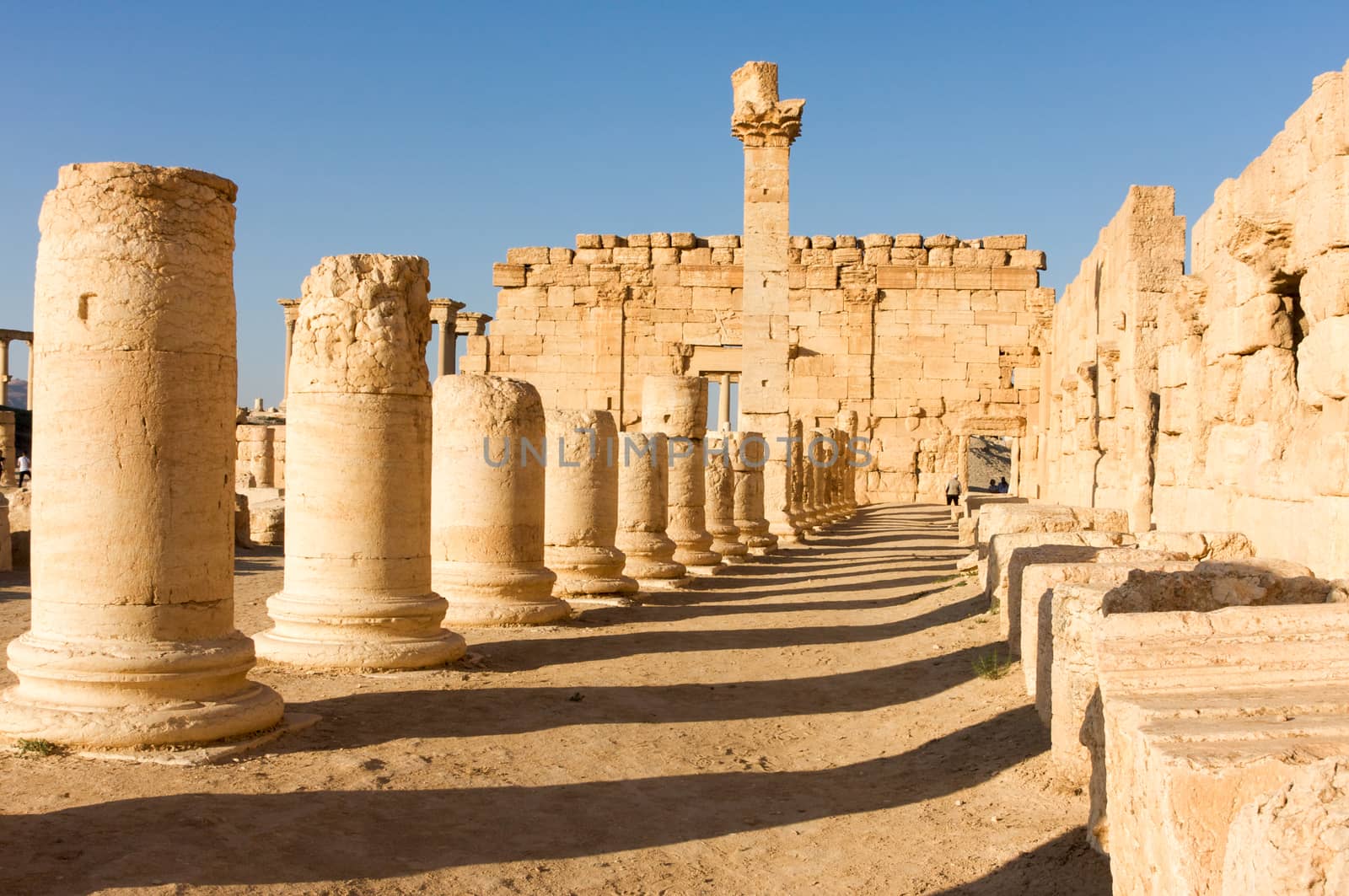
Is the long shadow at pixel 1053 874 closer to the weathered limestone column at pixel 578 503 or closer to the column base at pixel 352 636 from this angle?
the column base at pixel 352 636

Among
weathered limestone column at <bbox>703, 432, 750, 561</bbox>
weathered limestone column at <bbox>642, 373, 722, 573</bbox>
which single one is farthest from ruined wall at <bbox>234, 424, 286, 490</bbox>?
weathered limestone column at <bbox>642, 373, 722, 573</bbox>

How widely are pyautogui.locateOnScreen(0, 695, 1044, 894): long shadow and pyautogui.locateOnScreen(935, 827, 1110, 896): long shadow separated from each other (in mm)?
956

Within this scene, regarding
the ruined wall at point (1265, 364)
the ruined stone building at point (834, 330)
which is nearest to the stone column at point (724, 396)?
the ruined stone building at point (834, 330)

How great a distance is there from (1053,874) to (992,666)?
3437mm

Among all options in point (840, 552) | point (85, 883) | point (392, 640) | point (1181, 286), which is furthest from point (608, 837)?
point (840, 552)

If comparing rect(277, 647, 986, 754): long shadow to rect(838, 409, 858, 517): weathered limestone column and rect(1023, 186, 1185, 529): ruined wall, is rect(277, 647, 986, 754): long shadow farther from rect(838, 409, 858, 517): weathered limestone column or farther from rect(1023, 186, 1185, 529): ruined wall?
rect(838, 409, 858, 517): weathered limestone column

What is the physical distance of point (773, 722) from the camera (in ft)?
23.3

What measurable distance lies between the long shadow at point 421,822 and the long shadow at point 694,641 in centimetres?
289

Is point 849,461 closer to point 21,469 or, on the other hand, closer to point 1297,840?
point 21,469

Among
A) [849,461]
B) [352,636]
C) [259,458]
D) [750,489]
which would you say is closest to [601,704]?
[352,636]

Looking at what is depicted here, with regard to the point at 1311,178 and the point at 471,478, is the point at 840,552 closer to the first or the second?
the point at 471,478

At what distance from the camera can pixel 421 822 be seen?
15.9 feet

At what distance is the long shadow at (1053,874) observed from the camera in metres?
4.20

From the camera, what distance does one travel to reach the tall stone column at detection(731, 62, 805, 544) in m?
21.2
